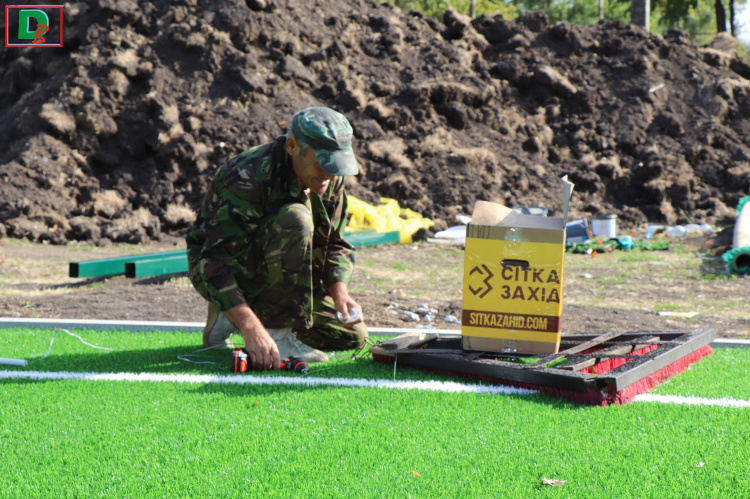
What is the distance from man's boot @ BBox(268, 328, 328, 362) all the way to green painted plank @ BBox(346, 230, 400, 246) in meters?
6.10

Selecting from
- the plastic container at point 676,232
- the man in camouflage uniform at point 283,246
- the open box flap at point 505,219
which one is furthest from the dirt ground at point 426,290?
the open box flap at point 505,219

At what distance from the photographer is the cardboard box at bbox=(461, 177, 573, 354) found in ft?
10.9

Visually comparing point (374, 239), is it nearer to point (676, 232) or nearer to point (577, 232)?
point (577, 232)

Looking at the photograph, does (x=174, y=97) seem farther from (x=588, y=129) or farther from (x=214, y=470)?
(x=214, y=470)

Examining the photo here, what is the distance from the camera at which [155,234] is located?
1137cm

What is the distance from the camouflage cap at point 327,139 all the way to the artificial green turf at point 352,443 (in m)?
1.08

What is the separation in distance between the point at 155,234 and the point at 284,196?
8317mm

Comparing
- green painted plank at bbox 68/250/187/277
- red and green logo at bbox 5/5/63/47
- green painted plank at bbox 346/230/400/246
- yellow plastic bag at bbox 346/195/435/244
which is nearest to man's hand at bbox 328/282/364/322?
green painted plank at bbox 68/250/187/277

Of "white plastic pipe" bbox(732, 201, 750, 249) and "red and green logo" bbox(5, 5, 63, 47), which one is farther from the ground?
"red and green logo" bbox(5, 5, 63, 47)

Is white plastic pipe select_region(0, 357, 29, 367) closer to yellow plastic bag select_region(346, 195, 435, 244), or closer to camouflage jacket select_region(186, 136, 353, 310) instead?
camouflage jacket select_region(186, 136, 353, 310)

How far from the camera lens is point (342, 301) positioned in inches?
150

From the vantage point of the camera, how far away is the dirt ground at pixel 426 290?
5.40 m

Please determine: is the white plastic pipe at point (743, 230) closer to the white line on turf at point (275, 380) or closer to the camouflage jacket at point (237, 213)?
the white line on turf at point (275, 380)

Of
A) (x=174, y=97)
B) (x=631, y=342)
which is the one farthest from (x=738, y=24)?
(x=631, y=342)
